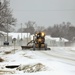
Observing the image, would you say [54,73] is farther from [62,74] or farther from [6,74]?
[6,74]

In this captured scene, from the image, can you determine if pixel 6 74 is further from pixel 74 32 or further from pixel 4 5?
pixel 74 32

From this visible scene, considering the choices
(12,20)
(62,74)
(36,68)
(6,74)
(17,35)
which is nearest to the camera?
(62,74)

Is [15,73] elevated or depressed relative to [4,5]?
depressed

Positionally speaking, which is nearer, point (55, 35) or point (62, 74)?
point (62, 74)

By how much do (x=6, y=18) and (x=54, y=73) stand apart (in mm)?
39959

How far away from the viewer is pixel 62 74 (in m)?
15.7

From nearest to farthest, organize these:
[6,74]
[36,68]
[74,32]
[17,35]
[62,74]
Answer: [62,74] < [6,74] < [36,68] < [17,35] < [74,32]

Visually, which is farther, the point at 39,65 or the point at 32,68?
the point at 39,65

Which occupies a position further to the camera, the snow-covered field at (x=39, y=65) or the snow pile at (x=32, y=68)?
the snow pile at (x=32, y=68)

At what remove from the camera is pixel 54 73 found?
16.2m

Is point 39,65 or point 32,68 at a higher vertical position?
point 39,65

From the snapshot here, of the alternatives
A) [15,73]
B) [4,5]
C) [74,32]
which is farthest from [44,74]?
[74,32]

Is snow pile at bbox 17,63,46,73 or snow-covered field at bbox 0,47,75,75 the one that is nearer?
snow-covered field at bbox 0,47,75,75

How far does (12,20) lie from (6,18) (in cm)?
211
